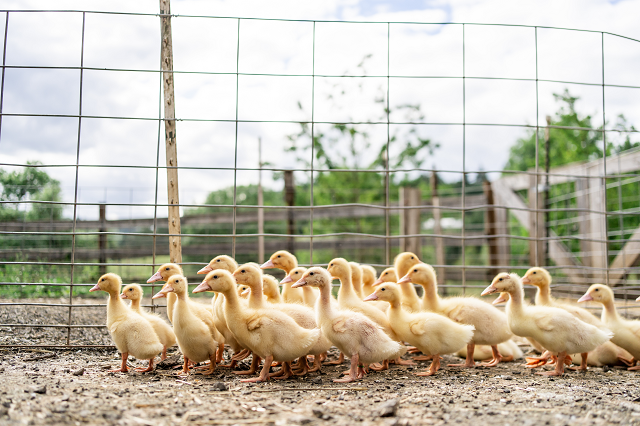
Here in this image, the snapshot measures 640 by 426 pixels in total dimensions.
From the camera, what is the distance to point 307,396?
155 inches

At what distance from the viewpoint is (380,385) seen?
4402 mm

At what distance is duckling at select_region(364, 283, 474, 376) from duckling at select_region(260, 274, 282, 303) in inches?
45.2

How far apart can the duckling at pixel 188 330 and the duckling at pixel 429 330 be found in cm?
168

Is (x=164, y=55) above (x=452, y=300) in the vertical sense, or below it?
above

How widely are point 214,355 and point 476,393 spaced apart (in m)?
2.53

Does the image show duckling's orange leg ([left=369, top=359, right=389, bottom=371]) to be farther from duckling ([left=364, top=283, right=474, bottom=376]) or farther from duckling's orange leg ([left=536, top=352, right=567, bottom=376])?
duckling's orange leg ([left=536, top=352, right=567, bottom=376])

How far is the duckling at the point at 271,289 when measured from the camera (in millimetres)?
5527

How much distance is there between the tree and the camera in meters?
8.95

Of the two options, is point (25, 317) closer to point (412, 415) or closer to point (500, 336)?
point (412, 415)

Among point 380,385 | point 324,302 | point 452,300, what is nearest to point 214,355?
point 324,302

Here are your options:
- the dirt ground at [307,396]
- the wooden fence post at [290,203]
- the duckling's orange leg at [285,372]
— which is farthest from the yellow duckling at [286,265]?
the wooden fence post at [290,203]

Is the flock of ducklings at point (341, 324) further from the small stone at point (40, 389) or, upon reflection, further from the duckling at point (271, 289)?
the small stone at point (40, 389)

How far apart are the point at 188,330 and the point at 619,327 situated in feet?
15.4

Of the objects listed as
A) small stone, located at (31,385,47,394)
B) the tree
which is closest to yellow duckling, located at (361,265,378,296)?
small stone, located at (31,385,47,394)
